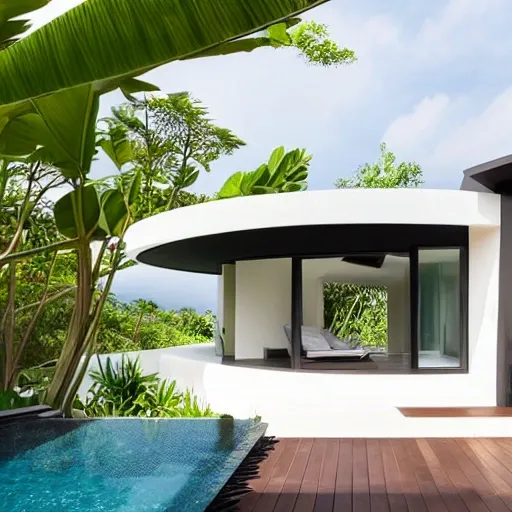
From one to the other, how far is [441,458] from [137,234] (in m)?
6.45

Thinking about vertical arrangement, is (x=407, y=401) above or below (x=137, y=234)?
below

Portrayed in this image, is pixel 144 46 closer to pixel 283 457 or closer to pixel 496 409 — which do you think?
pixel 283 457

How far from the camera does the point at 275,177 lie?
54.4 ft

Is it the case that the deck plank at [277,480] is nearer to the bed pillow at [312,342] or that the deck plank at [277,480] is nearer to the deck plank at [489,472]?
the deck plank at [489,472]

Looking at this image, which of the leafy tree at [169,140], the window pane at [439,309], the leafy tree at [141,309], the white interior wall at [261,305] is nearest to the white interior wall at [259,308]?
the white interior wall at [261,305]

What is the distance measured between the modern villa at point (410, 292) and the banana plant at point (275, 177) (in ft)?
11.8

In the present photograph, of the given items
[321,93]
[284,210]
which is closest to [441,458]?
[284,210]

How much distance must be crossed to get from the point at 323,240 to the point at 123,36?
28.5ft

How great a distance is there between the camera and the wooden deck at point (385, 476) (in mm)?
5879

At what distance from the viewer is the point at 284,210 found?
9.64 metres

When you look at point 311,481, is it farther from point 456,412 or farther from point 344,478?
point 456,412

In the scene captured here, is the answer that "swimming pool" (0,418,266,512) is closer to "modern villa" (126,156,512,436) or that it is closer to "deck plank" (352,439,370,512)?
"deck plank" (352,439,370,512)

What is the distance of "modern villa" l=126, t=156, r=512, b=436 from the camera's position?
9.41 m

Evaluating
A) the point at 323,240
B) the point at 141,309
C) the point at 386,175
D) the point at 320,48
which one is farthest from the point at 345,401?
the point at 386,175
